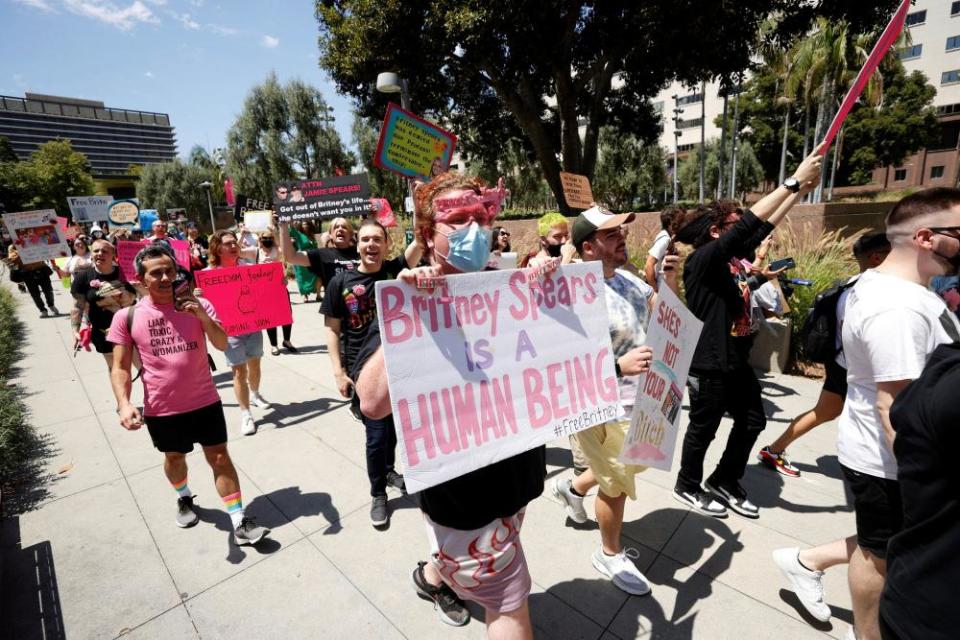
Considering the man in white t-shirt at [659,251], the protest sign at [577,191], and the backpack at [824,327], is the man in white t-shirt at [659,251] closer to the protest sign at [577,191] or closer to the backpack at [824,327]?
the backpack at [824,327]

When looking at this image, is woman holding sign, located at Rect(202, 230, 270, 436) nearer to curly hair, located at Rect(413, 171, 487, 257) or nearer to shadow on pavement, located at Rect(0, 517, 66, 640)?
shadow on pavement, located at Rect(0, 517, 66, 640)

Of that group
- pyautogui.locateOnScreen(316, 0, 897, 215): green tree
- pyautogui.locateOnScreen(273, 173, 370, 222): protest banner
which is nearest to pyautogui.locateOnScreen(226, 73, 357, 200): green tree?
pyautogui.locateOnScreen(316, 0, 897, 215): green tree

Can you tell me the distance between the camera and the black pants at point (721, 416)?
9.62ft

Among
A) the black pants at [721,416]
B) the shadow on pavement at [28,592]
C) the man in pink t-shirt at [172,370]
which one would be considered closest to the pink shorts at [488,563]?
the black pants at [721,416]

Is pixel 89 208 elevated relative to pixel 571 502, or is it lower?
elevated

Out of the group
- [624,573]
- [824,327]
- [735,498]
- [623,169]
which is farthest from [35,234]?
[623,169]

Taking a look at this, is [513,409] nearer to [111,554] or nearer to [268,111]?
[111,554]

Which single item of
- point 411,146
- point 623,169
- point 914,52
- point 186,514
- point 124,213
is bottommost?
point 186,514

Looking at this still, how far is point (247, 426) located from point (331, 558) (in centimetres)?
234

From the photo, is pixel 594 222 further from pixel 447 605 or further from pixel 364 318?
pixel 447 605

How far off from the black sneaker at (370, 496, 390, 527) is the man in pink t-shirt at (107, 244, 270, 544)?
0.69 metres

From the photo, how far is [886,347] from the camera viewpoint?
1.61 m

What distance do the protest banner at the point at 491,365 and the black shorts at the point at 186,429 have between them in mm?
2078

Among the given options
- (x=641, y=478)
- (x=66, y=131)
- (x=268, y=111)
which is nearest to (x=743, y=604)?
(x=641, y=478)
